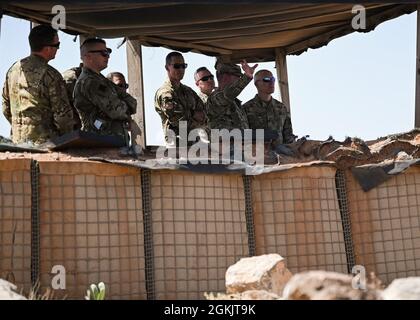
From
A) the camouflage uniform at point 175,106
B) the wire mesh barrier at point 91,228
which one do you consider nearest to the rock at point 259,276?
the wire mesh barrier at point 91,228

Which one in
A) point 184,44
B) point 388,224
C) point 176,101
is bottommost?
point 388,224

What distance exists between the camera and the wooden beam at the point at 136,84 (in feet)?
35.4

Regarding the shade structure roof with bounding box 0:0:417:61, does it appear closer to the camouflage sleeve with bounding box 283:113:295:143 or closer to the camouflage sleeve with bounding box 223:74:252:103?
the camouflage sleeve with bounding box 223:74:252:103

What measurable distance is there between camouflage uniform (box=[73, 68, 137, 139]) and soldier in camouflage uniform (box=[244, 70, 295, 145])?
8.59 feet

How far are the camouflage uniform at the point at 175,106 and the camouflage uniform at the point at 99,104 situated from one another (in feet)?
2.77

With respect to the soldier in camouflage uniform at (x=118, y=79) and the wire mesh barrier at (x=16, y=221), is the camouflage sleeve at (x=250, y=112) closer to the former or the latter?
the soldier in camouflage uniform at (x=118, y=79)

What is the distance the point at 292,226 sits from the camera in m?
8.45

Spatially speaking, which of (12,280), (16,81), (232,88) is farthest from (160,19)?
(12,280)

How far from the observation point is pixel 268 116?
457 inches

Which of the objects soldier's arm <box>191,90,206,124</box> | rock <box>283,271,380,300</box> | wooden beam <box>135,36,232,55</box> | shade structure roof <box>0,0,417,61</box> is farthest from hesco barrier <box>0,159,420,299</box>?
wooden beam <box>135,36,232,55</box>

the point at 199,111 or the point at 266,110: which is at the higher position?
the point at 266,110

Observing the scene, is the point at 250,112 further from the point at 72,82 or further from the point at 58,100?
the point at 58,100

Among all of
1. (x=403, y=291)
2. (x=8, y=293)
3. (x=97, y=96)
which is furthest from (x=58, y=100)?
(x=403, y=291)

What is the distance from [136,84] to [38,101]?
1.99 metres
